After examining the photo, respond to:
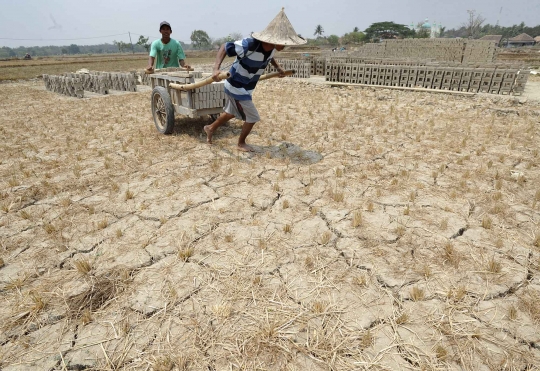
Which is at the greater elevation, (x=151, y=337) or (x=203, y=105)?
(x=203, y=105)

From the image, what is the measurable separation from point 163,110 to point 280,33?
9.17ft

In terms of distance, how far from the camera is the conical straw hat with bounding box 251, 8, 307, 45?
150 inches

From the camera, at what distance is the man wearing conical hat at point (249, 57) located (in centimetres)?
388

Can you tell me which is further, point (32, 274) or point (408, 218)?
point (408, 218)

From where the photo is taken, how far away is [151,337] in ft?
6.56

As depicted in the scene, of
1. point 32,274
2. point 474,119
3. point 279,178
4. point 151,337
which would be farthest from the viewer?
point 474,119

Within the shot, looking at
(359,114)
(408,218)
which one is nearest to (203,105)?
(408,218)

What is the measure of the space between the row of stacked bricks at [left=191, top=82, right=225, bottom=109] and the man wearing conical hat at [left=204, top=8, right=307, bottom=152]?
543 mm

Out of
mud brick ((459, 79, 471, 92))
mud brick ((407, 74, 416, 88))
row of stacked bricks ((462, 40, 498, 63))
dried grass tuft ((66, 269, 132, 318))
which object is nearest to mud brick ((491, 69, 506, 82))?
mud brick ((459, 79, 471, 92))

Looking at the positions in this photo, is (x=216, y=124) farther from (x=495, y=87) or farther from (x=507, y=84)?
→ (x=507, y=84)

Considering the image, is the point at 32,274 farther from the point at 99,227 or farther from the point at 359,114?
the point at 359,114

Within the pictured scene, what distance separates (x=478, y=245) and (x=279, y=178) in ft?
7.67

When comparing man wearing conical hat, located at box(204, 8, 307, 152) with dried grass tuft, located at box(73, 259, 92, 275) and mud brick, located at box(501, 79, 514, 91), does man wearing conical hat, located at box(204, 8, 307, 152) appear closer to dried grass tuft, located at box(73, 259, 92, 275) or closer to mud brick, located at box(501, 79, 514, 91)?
dried grass tuft, located at box(73, 259, 92, 275)

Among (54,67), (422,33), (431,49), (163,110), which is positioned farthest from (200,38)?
(163,110)
